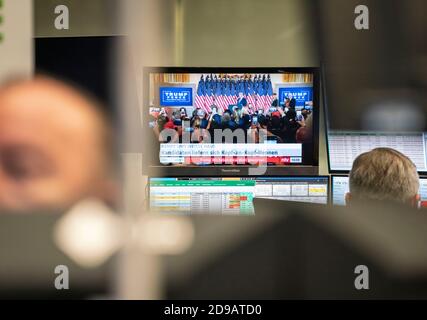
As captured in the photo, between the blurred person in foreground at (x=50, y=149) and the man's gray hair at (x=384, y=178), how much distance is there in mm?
245

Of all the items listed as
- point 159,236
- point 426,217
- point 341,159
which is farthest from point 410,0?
point 341,159

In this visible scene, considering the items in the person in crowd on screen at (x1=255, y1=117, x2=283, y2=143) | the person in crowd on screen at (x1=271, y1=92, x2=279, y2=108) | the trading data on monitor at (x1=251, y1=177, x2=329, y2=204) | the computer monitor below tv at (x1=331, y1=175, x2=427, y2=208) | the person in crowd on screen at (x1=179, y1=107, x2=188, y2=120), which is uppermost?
the person in crowd on screen at (x1=271, y1=92, x2=279, y2=108)

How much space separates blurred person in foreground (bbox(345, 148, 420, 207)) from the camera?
1.57ft

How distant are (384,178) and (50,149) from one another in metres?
0.42

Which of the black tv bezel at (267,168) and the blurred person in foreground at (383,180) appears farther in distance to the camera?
the black tv bezel at (267,168)

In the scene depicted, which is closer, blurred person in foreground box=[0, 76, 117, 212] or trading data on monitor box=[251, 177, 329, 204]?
blurred person in foreground box=[0, 76, 117, 212]

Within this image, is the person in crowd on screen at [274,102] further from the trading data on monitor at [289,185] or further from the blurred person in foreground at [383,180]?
the blurred person in foreground at [383,180]

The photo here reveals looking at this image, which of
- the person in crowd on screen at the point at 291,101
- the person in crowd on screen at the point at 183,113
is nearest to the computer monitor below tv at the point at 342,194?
the person in crowd on screen at the point at 291,101

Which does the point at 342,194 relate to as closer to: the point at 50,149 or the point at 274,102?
the point at 50,149

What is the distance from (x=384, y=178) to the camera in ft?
2.09

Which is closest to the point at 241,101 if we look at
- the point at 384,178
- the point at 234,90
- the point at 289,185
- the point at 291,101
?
the point at 234,90

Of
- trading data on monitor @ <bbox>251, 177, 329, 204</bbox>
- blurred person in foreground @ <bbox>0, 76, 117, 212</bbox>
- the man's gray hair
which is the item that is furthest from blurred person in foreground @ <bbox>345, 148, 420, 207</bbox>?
trading data on monitor @ <bbox>251, 177, 329, 204</bbox>

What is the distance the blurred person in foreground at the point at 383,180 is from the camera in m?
0.48

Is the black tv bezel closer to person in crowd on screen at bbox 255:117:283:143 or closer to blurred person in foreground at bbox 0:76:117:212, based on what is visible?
person in crowd on screen at bbox 255:117:283:143
